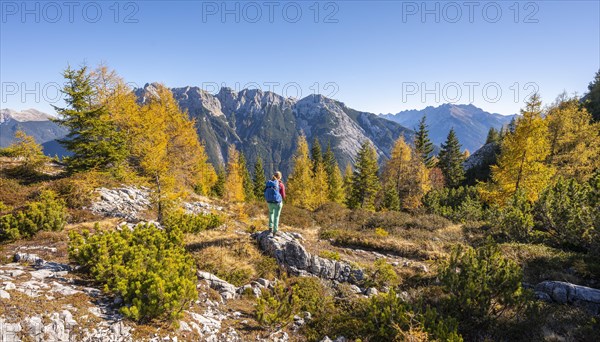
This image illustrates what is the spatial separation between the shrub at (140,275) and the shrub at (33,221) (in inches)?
184

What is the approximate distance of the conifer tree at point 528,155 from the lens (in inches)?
849

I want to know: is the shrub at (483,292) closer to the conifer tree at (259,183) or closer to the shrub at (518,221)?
the shrub at (518,221)

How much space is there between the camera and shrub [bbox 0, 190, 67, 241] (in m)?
9.86

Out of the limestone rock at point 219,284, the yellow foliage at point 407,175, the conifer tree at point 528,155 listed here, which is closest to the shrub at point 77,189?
the limestone rock at point 219,284

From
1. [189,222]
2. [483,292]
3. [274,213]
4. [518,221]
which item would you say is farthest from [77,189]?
[518,221]

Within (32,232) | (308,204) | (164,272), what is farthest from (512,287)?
(308,204)

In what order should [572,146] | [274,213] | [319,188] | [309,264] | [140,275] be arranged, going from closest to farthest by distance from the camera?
[140,275] → [309,264] → [274,213] → [572,146] → [319,188]

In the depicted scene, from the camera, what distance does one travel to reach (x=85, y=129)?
1908 cm

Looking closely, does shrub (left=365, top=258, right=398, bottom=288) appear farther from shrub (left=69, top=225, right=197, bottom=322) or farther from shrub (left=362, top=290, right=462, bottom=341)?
shrub (left=69, top=225, right=197, bottom=322)

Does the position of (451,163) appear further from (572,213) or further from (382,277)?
(382,277)

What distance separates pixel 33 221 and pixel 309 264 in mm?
10346

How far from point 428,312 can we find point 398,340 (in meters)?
1.01

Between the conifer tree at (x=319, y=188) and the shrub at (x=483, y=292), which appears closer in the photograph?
the shrub at (x=483, y=292)

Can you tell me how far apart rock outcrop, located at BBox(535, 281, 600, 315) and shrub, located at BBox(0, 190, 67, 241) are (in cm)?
1742
